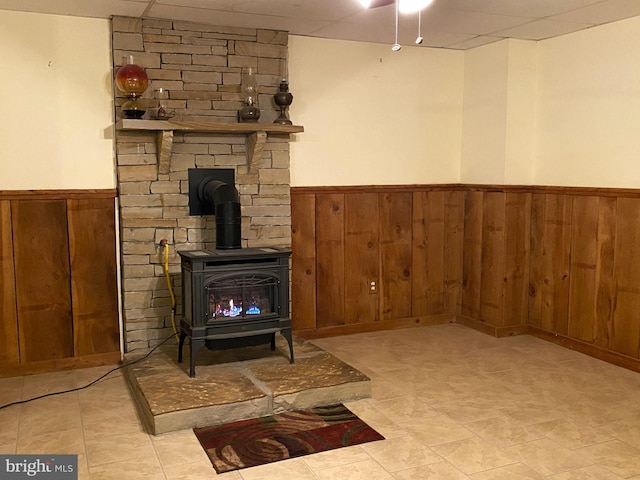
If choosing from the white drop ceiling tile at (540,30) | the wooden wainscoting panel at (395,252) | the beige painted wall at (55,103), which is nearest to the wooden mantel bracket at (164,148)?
the beige painted wall at (55,103)

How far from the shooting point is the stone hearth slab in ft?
10.6

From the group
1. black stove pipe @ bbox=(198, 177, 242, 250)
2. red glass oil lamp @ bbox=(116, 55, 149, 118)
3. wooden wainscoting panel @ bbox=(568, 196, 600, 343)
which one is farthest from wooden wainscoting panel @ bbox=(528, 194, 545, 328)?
red glass oil lamp @ bbox=(116, 55, 149, 118)

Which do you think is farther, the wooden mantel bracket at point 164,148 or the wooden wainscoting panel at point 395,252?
the wooden wainscoting panel at point 395,252

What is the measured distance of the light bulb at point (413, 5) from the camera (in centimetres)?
365

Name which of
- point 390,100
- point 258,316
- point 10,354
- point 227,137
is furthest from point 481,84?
point 10,354

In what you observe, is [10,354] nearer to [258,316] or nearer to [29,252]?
[29,252]

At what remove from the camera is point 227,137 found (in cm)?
434

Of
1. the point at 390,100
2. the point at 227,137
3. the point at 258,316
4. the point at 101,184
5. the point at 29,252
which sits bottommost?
the point at 258,316

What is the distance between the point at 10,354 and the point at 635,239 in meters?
4.07

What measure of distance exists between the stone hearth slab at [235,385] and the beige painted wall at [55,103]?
1.33 metres

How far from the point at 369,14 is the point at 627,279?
2.40 meters

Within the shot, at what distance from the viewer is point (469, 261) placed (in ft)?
A: 17.1

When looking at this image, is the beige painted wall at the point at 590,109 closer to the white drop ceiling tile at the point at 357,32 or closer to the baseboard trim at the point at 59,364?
the white drop ceiling tile at the point at 357,32

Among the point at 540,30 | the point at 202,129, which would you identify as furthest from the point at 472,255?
the point at 202,129
